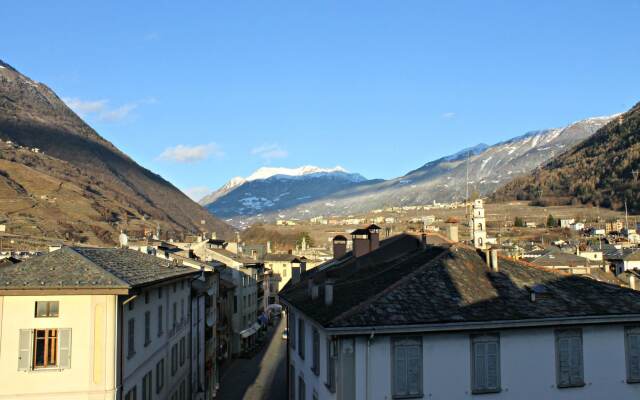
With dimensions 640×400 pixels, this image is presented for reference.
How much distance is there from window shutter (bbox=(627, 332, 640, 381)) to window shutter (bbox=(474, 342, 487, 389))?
464 cm

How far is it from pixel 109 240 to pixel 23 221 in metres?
20.0

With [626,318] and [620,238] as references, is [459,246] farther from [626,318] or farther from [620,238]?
[620,238]

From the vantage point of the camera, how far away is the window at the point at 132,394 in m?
21.2

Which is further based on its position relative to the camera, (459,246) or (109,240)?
(109,240)

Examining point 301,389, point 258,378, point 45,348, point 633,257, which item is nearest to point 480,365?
point 301,389

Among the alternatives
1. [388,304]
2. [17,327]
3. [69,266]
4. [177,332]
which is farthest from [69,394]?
[177,332]

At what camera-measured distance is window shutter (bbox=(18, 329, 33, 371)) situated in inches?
741

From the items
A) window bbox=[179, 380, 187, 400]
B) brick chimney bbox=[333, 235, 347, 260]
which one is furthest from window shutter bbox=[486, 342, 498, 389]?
brick chimney bbox=[333, 235, 347, 260]

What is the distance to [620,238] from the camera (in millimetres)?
140875

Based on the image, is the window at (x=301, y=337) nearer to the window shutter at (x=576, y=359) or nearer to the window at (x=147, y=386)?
the window at (x=147, y=386)

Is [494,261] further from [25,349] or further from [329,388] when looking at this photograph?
[25,349]

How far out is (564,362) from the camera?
62.7ft

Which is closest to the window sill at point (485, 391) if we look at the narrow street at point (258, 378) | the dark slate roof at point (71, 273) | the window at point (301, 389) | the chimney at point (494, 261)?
the chimney at point (494, 261)

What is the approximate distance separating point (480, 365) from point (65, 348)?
1145 cm
